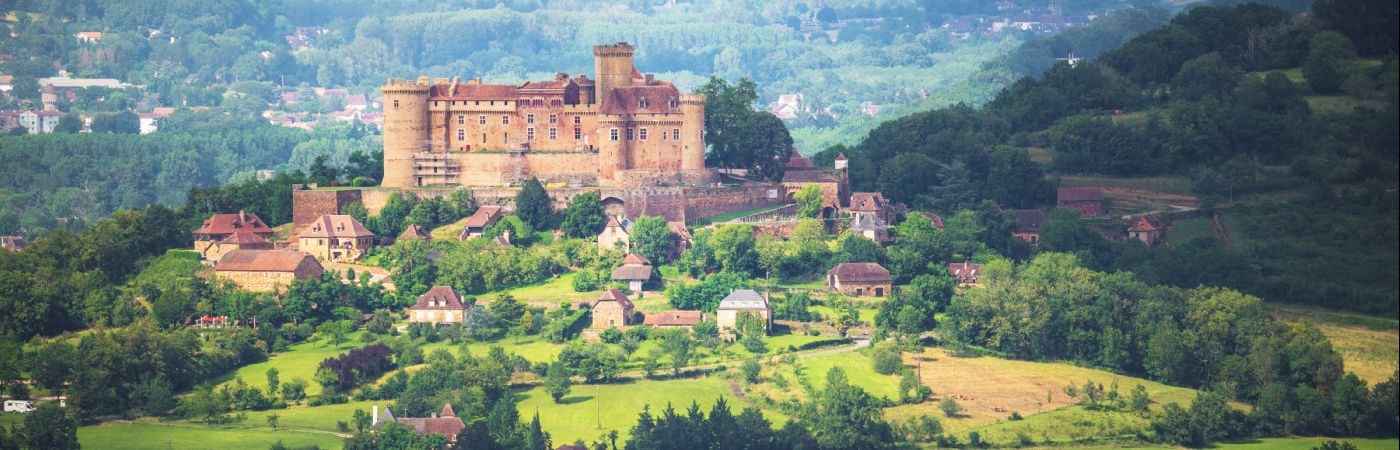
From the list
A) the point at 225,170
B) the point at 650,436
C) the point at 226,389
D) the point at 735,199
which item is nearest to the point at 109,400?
the point at 226,389

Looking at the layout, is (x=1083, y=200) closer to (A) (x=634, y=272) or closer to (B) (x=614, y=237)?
(B) (x=614, y=237)

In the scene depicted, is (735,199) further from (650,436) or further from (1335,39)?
(1335,39)

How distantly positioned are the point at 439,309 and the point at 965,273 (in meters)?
22.3

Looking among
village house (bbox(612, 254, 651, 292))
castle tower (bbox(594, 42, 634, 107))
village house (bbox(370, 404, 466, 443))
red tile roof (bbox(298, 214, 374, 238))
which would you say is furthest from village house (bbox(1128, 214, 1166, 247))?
village house (bbox(370, 404, 466, 443))

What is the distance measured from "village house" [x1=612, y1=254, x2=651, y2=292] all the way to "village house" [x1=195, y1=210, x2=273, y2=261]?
15379 millimetres

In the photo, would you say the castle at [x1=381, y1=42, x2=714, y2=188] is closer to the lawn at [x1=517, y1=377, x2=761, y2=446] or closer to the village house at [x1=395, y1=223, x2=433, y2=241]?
the village house at [x1=395, y1=223, x2=433, y2=241]

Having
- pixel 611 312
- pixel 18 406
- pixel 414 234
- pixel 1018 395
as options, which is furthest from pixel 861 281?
pixel 18 406

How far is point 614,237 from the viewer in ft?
281

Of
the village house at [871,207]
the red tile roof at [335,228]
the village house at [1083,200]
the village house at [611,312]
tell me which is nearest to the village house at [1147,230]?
the village house at [1083,200]

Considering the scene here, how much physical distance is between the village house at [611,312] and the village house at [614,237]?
21.3 ft

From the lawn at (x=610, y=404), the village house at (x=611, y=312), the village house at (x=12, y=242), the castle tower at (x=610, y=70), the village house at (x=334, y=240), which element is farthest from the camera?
the village house at (x=12, y=242)

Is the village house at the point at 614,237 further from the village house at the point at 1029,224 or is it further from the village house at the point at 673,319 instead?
the village house at the point at 1029,224

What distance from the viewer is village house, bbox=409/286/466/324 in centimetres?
7978

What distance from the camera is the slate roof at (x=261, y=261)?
270ft
